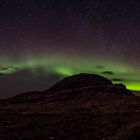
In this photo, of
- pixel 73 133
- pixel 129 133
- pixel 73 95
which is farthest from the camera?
pixel 73 95

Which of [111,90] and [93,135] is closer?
[93,135]

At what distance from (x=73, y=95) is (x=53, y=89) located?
167 ft

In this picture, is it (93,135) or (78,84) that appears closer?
(93,135)

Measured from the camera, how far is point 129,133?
22.3 metres

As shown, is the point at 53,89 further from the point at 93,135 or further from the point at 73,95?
the point at 93,135

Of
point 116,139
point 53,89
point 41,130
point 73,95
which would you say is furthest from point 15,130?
point 53,89

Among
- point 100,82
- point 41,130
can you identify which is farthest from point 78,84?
point 41,130

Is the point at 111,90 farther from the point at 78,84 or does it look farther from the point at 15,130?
the point at 15,130

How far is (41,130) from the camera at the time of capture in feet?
106

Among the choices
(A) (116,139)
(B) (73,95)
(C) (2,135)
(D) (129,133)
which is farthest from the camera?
(B) (73,95)

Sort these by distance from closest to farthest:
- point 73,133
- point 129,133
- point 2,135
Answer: point 129,133 → point 2,135 → point 73,133

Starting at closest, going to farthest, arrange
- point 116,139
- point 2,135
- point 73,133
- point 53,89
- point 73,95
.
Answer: point 116,139
point 2,135
point 73,133
point 73,95
point 53,89

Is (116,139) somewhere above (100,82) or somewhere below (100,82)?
below

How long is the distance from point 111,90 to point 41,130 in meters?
115
